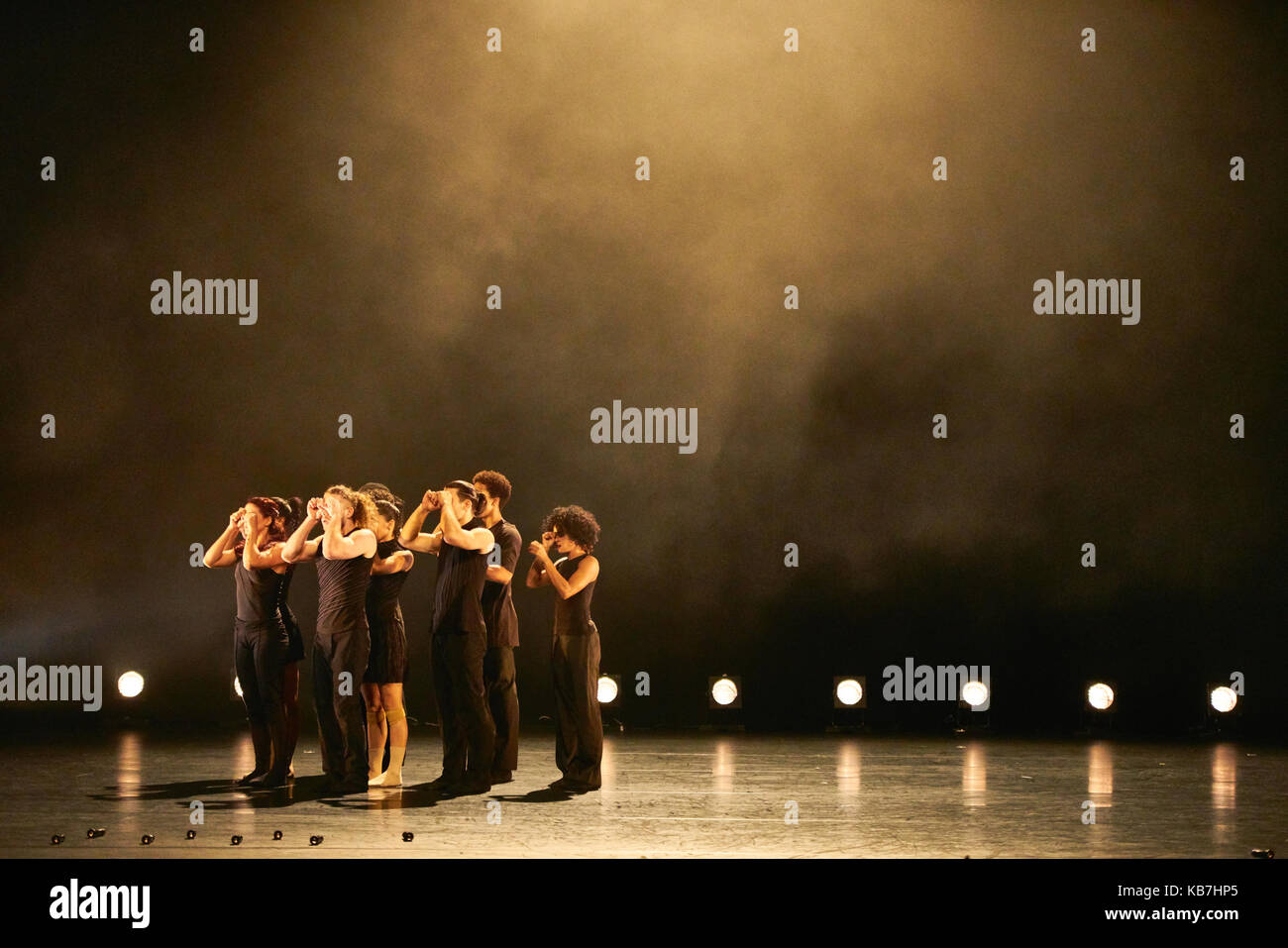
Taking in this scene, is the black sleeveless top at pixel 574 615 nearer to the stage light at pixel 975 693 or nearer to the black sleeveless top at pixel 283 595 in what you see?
the black sleeveless top at pixel 283 595

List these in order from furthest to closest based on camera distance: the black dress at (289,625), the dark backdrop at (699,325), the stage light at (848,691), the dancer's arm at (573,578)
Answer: the dark backdrop at (699,325), the stage light at (848,691), the black dress at (289,625), the dancer's arm at (573,578)

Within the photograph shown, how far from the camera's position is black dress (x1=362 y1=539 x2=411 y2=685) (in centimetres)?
516

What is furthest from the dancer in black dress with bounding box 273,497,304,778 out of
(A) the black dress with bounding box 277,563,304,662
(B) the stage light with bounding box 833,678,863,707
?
(B) the stage light with bounding box 833,678,863,707

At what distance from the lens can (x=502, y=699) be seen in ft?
17.3

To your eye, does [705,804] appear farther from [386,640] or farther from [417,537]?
[417,537]

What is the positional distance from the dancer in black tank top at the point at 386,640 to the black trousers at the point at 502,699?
358 millimetres

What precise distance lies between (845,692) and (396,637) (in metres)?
3.60

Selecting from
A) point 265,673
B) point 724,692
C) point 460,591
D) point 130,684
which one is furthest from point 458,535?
point 130,684

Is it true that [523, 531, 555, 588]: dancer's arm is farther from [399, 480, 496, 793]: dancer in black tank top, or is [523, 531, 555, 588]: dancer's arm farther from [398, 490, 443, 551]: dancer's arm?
[398, 490, 443, 551]: dancer's arm

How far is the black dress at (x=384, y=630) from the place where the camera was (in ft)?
16.9

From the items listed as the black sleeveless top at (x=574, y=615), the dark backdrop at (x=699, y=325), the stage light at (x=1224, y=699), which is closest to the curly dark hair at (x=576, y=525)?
the black sleeveless top at (x=574, y=615)

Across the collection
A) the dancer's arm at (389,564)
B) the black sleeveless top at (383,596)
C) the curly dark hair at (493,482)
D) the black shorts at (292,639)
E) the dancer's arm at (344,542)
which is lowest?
the black shorts at (292,639)
